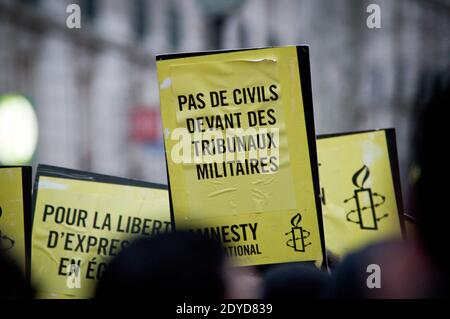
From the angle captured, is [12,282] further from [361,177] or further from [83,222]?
[361,177]

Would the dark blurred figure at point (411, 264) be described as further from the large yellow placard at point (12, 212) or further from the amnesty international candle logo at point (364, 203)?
the large yellow placard at point (12, 212)

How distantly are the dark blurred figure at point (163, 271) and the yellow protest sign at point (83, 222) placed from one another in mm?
1177

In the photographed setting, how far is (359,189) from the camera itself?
379cm

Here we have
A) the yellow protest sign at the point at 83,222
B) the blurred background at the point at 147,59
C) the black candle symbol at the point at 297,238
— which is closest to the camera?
the black candle symbol at the point at 297,238

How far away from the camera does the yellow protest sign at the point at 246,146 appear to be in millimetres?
3326

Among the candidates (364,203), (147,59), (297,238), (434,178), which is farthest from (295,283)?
(147,59)

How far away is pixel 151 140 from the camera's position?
2277cm

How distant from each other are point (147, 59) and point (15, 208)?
2359cm

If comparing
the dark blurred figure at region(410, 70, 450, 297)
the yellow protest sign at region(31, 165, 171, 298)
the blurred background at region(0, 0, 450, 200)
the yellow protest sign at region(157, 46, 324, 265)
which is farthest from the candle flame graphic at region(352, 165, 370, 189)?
the blurred background at region(0, 0, 450, 200)

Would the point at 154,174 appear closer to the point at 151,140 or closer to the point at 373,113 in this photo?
the point at 151,140

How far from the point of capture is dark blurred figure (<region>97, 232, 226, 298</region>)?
2.38 m

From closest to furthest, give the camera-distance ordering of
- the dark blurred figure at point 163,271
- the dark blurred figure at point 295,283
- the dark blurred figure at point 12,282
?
1. the dark blurred figure at point 163,271
2. the dark blurred figure at point 295,283
3. the dark blurred figure at point 12,282

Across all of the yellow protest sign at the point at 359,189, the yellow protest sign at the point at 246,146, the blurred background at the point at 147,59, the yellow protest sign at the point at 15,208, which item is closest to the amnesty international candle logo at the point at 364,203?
the yellow protest sign at the point at 359,189

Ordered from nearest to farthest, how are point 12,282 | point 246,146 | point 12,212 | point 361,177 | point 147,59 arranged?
point 12,282, point 246,146, point 12,212, point 361,177, point 147,59
